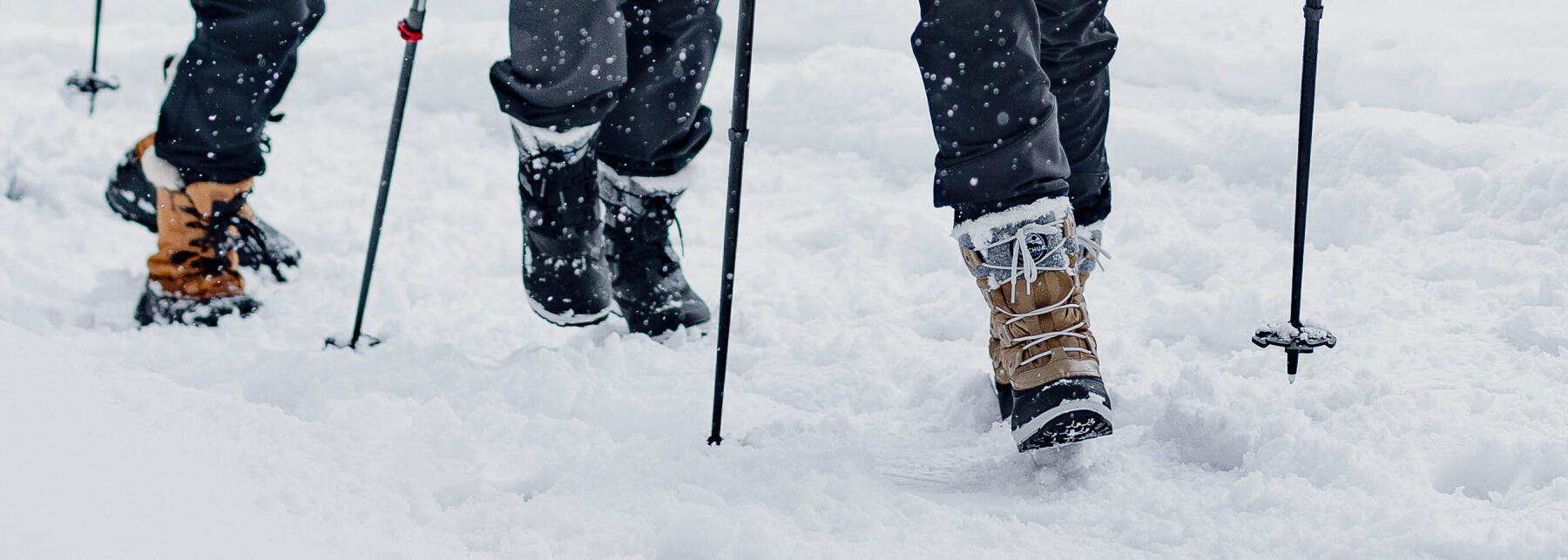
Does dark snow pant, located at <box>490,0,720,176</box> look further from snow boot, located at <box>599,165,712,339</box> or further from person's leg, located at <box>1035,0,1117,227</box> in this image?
person's leg, located at <box>1035,0,1117,227</box>

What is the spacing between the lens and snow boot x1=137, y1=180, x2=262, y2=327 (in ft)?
8.25

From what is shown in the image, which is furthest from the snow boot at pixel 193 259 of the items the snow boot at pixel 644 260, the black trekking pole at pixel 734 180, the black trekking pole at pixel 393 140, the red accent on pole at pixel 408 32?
the black trekking pole at pixel 734 180

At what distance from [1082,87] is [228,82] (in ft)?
5.39

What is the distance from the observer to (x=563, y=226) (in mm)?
2324

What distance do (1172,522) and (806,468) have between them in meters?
0.50

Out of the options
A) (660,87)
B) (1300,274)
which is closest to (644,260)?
(660,87)

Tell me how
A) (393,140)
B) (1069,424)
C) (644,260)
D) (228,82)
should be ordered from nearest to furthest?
1. (1069,424)
2. (393,140)
3. (228,82)
4. (644,260)

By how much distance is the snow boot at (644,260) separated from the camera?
98.2 inches

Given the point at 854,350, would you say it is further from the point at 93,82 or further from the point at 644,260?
the point at 93,82

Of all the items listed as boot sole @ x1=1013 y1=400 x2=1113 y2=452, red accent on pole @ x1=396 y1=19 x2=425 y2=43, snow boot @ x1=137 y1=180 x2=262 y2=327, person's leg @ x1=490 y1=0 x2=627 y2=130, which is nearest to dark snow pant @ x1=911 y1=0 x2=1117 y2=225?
boot sole @ x1=1013 y1=400 x2=1113 y2=452

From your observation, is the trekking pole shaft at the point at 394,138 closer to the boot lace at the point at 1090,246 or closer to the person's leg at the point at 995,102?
the person's leg at the point at 995,102

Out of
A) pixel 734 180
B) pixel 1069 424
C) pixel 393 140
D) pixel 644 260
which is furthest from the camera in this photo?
pixel 644 260

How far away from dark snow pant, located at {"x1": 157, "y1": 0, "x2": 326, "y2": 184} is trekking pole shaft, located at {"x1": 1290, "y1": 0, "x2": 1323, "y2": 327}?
1861 mm

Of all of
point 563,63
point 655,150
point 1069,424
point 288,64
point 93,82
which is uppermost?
point 563,63
